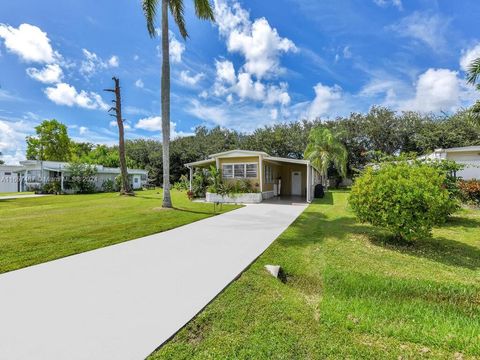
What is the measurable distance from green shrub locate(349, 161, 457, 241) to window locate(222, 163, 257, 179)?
1051 centimetres

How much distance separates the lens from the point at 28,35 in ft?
Answer: 47.7

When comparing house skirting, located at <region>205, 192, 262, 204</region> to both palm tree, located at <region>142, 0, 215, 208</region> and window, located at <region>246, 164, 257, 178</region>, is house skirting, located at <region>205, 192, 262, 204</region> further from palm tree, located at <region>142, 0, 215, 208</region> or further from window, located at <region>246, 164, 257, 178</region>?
palm tree, located at <region>142, 0, 215, 208</region>

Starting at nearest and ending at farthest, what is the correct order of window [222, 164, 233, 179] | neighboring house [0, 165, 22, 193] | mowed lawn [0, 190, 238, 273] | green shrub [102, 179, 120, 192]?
1. mowed lawn [0, 190, 238, 273]
2. window [222, 164, 233, 179]
3. green shrub [102, 179, 120, 192]
4. neighboring house [0, 165, 22, 193]

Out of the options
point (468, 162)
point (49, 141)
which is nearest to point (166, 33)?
point (468, 162)

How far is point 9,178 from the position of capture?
30.3 m

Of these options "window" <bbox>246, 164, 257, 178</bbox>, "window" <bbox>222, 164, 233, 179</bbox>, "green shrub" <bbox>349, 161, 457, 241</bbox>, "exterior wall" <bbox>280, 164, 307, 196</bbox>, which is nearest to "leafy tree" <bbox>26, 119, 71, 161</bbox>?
"window" <bbox>222, 164, 233, 179</bbox>

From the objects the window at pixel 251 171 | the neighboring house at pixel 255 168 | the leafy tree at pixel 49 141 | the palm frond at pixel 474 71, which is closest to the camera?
the palm frond at pixel 474 71

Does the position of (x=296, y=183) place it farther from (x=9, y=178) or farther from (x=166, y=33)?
(x=9, y=178)

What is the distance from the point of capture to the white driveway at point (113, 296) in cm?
250

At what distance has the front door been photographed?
22.1 metres

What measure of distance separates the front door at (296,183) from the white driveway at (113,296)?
1627cm

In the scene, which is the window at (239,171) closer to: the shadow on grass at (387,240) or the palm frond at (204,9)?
the shadow on grass at (387,240)

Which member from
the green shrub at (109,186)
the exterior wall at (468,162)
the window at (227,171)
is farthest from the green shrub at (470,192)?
the green shrub at (109,186)

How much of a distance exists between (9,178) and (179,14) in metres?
30.9
